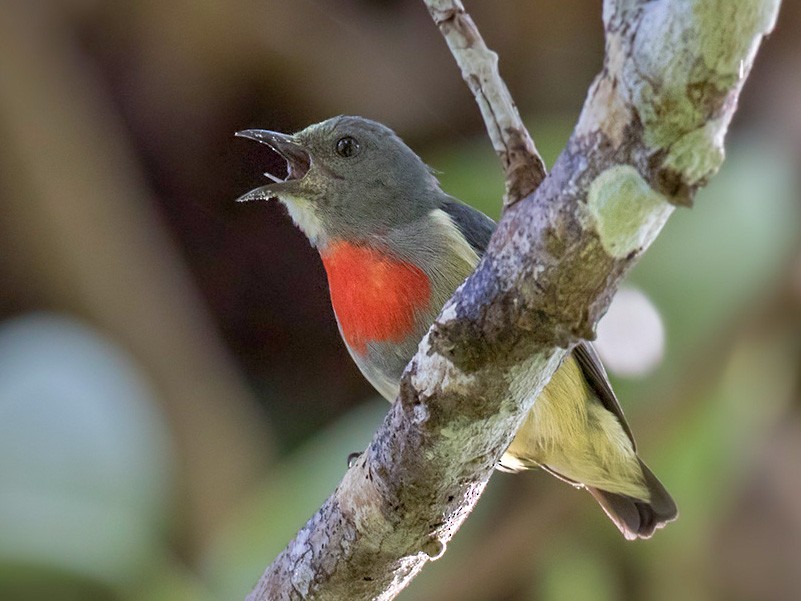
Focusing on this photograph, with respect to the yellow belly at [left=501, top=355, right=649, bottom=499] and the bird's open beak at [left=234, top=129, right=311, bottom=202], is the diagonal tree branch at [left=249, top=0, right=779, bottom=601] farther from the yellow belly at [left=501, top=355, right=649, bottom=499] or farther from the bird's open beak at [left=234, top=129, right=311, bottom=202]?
the bird's open beak at [left=234, top=129, right=311, bottom=202]

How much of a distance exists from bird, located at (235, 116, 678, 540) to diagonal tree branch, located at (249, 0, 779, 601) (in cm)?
57

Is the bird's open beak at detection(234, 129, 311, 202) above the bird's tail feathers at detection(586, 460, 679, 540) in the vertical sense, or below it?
above

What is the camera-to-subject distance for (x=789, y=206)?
14.5 feet

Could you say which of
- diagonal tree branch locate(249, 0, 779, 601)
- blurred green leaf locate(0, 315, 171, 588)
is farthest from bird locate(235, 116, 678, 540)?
blurred green leaf locate(0, 315, 171, 588)

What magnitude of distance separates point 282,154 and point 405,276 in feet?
1.97

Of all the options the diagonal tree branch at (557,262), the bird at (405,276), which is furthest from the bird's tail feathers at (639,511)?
the diagonal tree branch at (557,262)

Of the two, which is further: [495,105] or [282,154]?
[282,154]

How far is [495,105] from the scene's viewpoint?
1.45 m

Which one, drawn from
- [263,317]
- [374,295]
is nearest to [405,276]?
[374,295]

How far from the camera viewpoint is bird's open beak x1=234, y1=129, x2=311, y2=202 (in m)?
2.55

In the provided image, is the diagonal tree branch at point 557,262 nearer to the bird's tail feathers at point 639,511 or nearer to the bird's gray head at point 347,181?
the bird's gray head at point 347,181

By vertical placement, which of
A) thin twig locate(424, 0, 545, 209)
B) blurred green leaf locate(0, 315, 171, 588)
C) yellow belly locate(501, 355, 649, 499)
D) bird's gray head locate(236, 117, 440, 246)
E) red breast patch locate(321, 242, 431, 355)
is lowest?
blurred green leaf locate(0, 315, 171, 588)

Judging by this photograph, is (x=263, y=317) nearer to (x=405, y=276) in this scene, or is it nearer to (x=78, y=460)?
(x=78, y=460)

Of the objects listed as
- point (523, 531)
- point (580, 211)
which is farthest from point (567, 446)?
point (523, 531)
